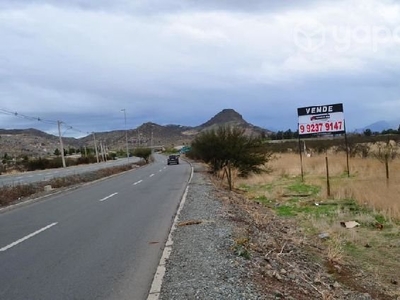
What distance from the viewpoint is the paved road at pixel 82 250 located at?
6.61 metres

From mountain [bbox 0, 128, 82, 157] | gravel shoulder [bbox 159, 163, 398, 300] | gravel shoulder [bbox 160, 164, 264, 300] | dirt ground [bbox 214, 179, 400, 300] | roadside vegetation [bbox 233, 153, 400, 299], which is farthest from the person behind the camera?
mountain [bbox 0, 128, 82, 157]

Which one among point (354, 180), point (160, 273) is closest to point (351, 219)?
point (160, 273)

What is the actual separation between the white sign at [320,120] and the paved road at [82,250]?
695 inches

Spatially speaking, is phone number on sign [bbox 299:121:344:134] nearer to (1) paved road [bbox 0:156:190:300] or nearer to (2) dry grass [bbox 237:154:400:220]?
(2) dry grass [bbox 237:154:400:220]

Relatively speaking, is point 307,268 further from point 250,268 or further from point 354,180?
point 354,180

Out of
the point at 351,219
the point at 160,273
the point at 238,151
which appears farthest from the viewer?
the point at 238,151

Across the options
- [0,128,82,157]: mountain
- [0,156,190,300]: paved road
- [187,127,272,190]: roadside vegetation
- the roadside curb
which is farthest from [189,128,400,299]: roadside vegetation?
[0,128,82,157]: mountain

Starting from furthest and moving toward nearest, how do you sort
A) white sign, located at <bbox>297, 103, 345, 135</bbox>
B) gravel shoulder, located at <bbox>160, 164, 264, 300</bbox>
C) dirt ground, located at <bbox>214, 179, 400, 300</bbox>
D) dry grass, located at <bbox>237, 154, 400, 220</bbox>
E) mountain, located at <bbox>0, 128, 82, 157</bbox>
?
1. mountain, located at <bbox>0, 128, 82, 157</bbox>
2. white sign, located at <bbox>297, 103, 345, 135</bbox>
3. dry grass, located at <bbox>237, 154, 400, 220</bbox>
4. dirt ground, located at <bbox>214, 179, 400, 300</bbox>
5. gravel shoulder, located at <bbox>160, 164, 264, 300</bbox>

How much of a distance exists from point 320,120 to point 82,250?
25.2 metres

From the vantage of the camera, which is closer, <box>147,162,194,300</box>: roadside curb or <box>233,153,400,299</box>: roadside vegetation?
<box>147,162,194,300</box>: roadside curb

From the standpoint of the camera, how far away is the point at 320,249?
10.7 meters

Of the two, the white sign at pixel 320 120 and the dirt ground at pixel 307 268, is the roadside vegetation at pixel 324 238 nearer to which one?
the dirt ground at pixel 307 268

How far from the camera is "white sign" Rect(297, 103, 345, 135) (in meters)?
31.2

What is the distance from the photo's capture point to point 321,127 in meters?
31.8
